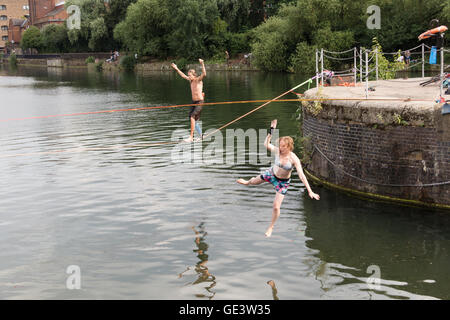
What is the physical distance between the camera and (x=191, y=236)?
11.5 metres

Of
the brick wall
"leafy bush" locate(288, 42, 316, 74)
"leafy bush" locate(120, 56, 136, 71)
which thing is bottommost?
the brick wall

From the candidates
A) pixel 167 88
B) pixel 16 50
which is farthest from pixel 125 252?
pixel 16 50

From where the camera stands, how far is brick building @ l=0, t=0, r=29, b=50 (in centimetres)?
17112

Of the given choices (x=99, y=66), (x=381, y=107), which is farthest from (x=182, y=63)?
(x=381, y=107)

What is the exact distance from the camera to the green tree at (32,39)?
13312cm

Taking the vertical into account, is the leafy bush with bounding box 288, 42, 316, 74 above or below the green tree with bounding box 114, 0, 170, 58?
below

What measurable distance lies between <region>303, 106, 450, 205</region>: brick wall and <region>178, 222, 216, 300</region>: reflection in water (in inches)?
179

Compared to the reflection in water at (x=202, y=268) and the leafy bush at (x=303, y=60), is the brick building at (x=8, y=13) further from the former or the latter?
the reflection in water at (x=202, y=268)

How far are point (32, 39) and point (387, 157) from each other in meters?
134

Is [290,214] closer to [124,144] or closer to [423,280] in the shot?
[423,280]

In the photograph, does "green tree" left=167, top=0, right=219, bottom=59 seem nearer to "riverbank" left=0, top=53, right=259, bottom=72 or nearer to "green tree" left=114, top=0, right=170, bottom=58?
"green tree" left=114, top=0, right=170, bottom=58

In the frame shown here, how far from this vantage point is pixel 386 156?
43.0 feet

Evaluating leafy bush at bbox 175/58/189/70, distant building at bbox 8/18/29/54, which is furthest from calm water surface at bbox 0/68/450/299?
distant building at bbox 8/18/29/54

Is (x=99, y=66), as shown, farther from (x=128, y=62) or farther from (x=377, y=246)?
(x=377, y=246)
